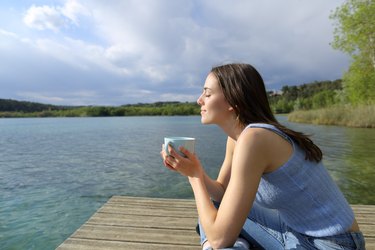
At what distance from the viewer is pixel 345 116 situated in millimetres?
20719

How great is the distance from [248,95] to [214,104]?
0.64 feet

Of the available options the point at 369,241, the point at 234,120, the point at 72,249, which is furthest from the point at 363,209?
the point at 72,249

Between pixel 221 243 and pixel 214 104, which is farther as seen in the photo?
pixel 214 104

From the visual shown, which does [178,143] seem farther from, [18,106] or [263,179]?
[18,106]

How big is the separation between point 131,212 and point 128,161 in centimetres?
634

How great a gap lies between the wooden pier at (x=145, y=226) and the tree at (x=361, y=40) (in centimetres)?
1877

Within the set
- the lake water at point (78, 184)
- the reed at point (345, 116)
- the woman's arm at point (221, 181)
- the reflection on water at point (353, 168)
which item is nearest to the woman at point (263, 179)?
the woman's arm at point (221, 181)

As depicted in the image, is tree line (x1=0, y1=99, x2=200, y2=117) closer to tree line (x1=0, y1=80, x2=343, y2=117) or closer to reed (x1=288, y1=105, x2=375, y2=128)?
tree line (x1=0, y1=80, x2=343, y2=117)

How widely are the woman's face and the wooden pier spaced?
1139 mm

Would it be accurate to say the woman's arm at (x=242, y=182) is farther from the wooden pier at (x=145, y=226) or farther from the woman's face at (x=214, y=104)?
the wooden pier at (x=145, y=226)

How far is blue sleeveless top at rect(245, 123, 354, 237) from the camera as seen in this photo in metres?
1.29

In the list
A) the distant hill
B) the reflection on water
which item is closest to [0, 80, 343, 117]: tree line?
the distant hill

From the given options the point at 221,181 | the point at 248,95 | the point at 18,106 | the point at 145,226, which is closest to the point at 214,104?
the point at 248,95

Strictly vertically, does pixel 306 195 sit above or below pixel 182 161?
below
